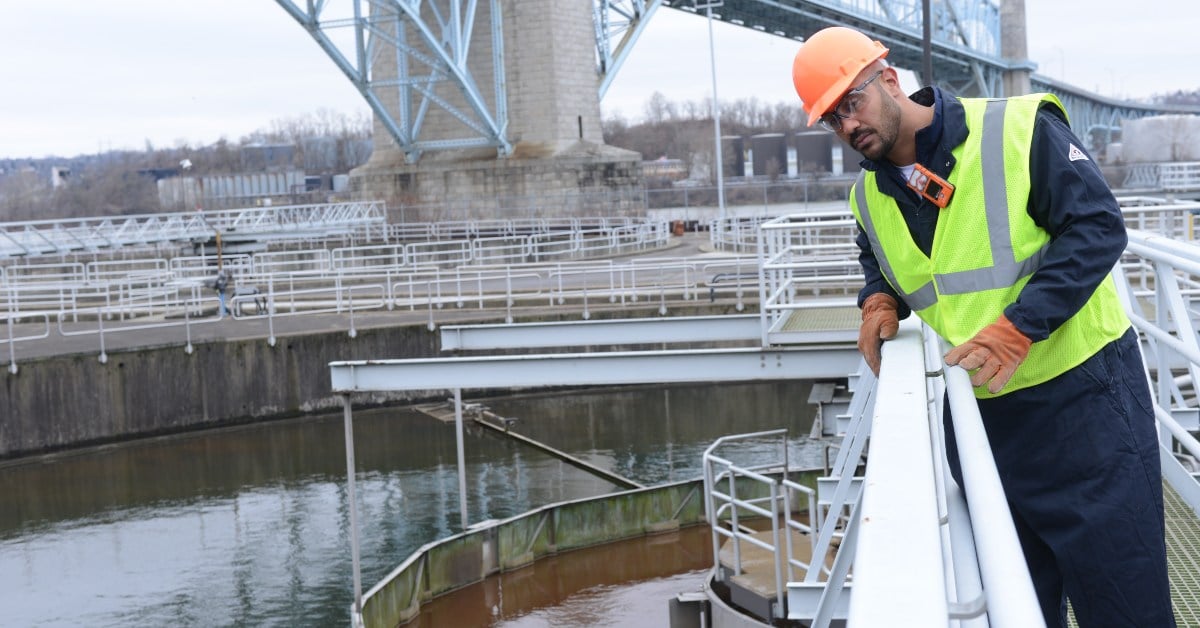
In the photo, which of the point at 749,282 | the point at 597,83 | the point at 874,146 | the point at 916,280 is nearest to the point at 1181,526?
the point at 916,280

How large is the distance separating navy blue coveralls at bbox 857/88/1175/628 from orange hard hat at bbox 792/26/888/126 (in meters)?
0.23

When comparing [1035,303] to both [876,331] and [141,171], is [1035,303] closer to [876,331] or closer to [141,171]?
[876,331]

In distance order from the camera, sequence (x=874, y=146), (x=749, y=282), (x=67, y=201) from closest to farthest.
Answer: (x=874, y=146), (x=749, y=282), (x=67, y=201)

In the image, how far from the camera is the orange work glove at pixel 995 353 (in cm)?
278

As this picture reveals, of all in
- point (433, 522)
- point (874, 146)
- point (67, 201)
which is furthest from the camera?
point (67, 201)

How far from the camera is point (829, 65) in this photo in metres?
3.01

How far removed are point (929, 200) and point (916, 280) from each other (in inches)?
9.3

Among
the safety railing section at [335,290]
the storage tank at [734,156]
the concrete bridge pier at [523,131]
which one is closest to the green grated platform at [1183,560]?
the safety railing section at [335,290]

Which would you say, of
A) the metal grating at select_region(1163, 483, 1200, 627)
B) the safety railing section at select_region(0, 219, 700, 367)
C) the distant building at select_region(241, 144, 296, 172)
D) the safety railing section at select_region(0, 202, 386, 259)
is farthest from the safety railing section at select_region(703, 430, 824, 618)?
the distant building at select_region(241, 144, 296, 172)

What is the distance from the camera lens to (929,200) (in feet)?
10.2

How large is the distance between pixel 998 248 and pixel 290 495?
17564mm

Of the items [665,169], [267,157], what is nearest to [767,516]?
[665,169]

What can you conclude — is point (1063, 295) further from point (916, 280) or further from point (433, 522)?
point (433, 522)

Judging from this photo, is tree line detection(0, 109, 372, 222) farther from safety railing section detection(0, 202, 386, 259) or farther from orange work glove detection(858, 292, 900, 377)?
orange work glove detection(858, 292, 900, 377)
